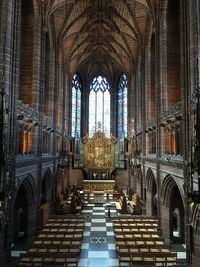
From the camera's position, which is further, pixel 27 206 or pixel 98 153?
pixel 98 153

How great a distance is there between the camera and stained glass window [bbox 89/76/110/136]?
47594 mm

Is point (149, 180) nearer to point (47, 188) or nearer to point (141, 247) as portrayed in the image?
point (47, 188)

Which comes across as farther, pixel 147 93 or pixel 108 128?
pixel 108 128

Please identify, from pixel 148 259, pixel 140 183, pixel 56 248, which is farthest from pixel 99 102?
pixel 148 259

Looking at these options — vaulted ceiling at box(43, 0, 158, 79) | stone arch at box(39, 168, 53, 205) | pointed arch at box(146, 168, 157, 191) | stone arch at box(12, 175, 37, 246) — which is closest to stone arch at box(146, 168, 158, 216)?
pointed arch at box(146, 168, 157, 191)

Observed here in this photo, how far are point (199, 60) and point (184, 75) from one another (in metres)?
1.60

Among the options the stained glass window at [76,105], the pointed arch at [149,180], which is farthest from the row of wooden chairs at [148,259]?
the stained glass window at [76,105]

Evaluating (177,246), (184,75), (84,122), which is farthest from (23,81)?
(84,122)

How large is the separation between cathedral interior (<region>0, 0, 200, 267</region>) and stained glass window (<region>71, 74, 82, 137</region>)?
714 centimetres

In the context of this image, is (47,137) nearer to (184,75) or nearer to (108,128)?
(184,75)

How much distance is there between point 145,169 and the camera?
88.1 feet

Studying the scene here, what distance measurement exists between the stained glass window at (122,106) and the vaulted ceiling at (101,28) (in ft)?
18.8

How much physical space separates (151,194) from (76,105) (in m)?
25.3

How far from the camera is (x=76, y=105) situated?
152 feet
